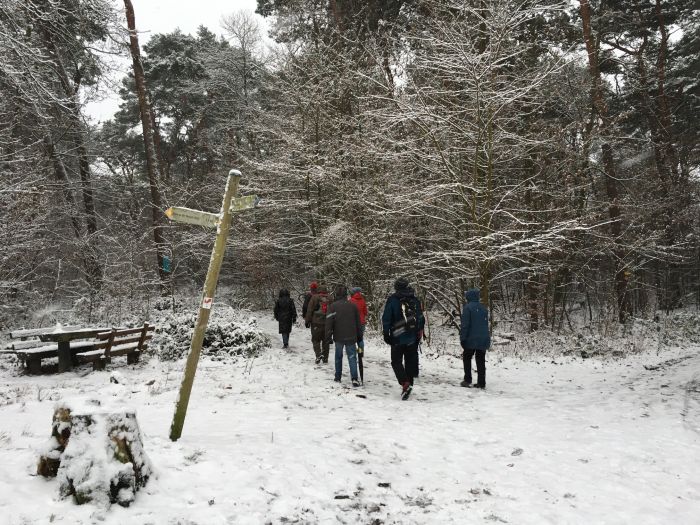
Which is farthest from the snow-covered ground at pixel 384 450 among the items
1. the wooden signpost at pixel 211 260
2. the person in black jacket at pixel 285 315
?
the person in black jacket at pixel 285 315

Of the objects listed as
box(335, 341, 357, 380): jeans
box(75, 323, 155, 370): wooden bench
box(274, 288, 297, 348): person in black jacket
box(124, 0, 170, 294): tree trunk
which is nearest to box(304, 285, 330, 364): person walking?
box(335, 341, 357, 380): jeans

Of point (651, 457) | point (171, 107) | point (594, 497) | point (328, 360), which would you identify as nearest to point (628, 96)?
point (328, 360)

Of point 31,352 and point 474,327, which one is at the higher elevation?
point 474,327

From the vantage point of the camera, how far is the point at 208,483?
154 inches

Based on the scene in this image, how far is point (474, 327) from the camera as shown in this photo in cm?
838

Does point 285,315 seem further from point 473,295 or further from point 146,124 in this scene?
point 146,124

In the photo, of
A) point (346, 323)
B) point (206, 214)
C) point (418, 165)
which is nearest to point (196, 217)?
point (206, 214)

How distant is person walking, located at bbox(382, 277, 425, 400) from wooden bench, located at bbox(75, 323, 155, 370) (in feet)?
19.0

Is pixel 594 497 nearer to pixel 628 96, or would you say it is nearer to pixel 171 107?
pixel 628 96

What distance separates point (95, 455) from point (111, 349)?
278 inches

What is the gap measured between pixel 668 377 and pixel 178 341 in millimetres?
9959

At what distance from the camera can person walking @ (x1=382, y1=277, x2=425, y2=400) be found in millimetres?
7648

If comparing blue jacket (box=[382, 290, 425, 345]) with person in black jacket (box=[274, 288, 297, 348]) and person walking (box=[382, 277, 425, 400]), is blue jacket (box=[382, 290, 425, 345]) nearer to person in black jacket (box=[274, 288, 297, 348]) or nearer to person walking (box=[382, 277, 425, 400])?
person walking (box=[382, 277, 425, 400])

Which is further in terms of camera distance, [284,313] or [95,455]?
[284,313]
